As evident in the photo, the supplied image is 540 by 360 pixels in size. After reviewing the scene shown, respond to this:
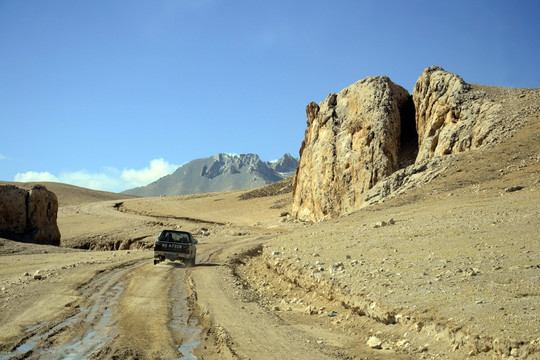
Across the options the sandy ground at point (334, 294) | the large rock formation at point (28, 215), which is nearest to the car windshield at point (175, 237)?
the sandy ground at point (334, 294)

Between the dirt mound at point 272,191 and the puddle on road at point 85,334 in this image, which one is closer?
the puddle on road at point 85,334

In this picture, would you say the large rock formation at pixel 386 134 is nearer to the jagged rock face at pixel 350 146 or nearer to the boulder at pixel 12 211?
the jagged rock face at pixel 350 146

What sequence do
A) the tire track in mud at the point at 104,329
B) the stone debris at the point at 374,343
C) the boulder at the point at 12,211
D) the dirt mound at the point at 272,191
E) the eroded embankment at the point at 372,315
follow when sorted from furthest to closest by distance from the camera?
the dirt mound at the point at 272,191 → the boulder at the point at 12,211 → the stone debris at the point at 374,343 → the tire track in mud at the point at 104,329 → the eroded embankment at the point at 372,315

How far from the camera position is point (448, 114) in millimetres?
31359

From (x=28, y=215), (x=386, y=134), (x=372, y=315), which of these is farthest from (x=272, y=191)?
(x=372, y=315)

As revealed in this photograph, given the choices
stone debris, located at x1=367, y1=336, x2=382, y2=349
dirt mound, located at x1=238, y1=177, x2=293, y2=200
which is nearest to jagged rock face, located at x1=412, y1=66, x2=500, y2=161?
stone debris, located at x1=367, y1=336, x2=382, y2=349

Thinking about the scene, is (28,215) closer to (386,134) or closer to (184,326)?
(184,326)

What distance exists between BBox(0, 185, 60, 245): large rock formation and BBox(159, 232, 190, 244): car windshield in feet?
38.8

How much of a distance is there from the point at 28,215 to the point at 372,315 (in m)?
25.6

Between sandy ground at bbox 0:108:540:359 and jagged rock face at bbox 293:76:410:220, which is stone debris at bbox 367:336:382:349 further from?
jagged rock face at bbox 293:76:410:220

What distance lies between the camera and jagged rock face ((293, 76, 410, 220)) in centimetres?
3481

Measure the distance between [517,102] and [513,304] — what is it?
83.0 feet

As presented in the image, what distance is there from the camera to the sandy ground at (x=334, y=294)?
24.4ft

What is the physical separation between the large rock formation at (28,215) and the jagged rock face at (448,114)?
83.2 ft
